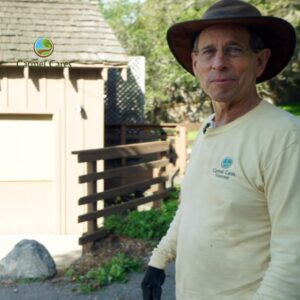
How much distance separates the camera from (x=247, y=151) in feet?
6.60

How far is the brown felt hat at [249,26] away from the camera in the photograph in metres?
2.15

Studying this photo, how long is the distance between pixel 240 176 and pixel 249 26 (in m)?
0.57

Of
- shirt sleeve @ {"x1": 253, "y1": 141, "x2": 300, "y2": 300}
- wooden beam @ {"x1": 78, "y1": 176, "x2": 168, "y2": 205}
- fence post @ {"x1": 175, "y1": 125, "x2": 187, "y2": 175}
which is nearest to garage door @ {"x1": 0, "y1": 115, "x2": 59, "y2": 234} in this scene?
wooden beam @ {"x1": 78, "y1": 176, "x2": 168, "y2": 205}

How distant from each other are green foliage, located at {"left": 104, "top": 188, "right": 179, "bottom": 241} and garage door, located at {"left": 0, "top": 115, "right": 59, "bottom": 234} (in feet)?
11.3

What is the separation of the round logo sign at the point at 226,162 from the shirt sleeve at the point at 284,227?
0.58 ft

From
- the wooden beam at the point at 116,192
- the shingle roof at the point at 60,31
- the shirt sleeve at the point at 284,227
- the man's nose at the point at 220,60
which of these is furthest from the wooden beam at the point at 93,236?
the shirt sleeve at the point at 284,227

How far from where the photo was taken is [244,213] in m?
2.02

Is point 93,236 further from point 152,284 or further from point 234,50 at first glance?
point 234,50

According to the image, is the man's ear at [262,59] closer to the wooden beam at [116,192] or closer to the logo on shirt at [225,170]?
the logo on shirt at [225,170]

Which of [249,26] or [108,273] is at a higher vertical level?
[249,26]

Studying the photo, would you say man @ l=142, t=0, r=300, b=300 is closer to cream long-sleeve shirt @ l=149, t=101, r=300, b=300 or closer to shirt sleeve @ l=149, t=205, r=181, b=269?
cream long-sleeve shirt @ l=149, t=101, r=300, b=300

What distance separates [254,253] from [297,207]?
0.86 feet

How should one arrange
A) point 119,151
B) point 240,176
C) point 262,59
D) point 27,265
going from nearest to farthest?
1. point 240,176
2. point 262,59
3. point 27,265
4. point 119,151

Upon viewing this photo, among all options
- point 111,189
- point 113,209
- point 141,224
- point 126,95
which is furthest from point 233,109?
point 126,95
